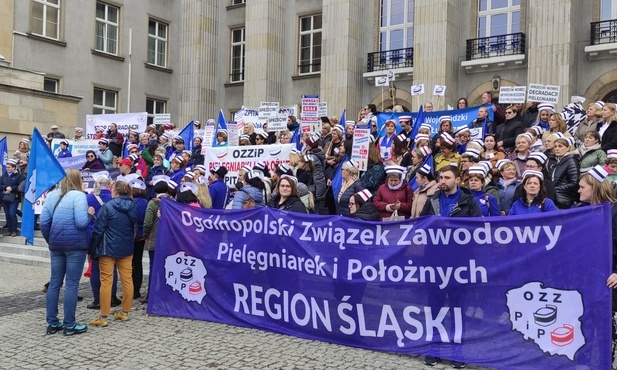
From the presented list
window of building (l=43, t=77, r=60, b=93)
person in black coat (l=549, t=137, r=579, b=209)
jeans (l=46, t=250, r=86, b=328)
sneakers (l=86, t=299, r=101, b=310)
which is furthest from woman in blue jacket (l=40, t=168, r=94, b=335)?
window of building (l=43, t=77, r=60, b=93)

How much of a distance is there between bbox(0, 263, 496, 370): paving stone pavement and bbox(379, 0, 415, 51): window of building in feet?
65.1

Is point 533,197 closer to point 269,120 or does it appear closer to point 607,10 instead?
point 269,120

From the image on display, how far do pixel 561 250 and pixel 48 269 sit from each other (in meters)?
10.3

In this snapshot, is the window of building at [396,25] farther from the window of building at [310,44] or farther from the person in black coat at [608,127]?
the person in black coat at [608,127]

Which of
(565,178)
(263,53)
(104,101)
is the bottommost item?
(565,178)

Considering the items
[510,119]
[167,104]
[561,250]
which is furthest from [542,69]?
[167,104]

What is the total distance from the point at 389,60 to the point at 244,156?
14405mm

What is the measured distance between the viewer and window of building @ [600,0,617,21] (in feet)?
68.0

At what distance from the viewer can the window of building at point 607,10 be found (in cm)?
2073

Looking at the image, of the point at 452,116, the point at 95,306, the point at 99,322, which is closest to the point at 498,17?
the point at 452,116

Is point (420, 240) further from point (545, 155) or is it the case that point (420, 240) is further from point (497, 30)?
point (497, 30)

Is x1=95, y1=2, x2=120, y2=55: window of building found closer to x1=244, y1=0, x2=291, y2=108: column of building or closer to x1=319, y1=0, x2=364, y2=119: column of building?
x1=244, y1=0, x2=291, y2=108: column of building

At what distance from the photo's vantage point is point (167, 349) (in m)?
6.93

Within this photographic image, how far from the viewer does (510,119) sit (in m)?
12.1
